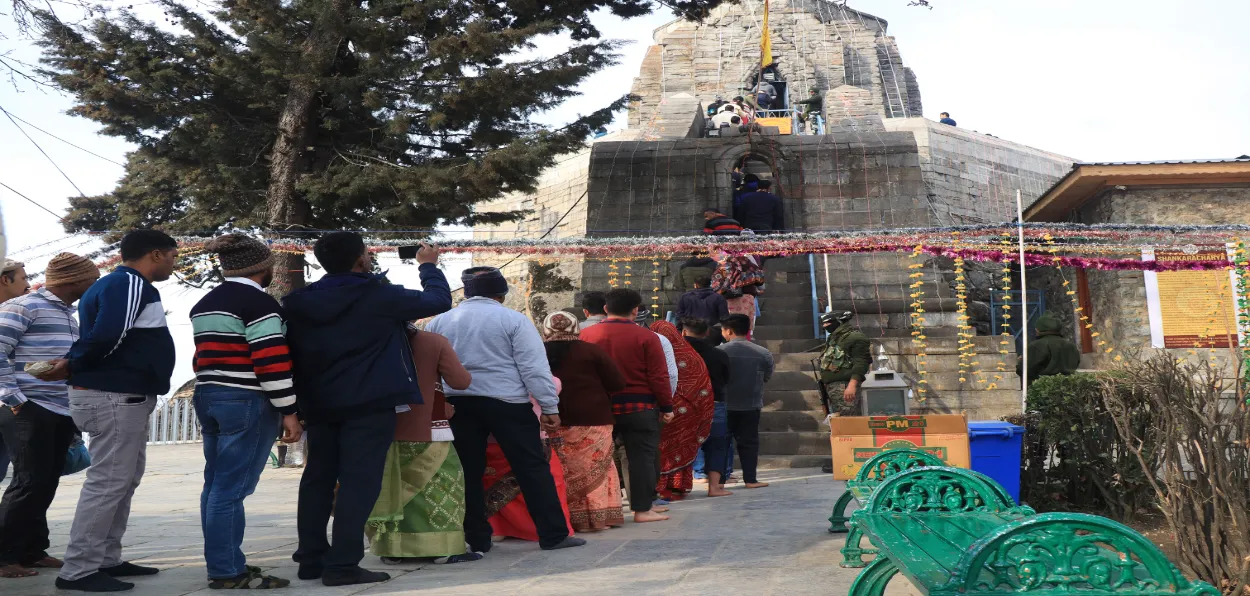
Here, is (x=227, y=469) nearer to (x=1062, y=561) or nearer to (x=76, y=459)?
(x=76, y=459)

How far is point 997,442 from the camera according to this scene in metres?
6.03

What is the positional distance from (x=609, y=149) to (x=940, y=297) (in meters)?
6.12

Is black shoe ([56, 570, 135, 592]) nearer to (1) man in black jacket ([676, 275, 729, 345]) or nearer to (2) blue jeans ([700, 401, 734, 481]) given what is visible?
(2) blue jeans ([700, 401, 734, 481])

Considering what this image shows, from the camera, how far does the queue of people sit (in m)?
4.41

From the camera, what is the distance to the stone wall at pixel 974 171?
1019 inches

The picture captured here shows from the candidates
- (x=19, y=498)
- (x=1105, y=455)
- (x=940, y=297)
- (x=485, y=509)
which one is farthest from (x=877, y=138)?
(x=19, y=498)

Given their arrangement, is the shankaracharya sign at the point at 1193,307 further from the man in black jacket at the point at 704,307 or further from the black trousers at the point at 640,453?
the black trousers at the point at 640,453

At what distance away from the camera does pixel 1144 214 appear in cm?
1599

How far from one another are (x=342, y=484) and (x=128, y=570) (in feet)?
3.56

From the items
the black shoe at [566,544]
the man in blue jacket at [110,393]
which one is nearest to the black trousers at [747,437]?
the black shoe at [566,544]

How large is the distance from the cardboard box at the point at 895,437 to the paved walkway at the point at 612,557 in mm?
432

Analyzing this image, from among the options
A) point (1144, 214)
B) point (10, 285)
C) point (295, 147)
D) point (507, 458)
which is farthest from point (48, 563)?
point (1144, 214)

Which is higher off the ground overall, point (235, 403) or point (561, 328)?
point (561, 328)

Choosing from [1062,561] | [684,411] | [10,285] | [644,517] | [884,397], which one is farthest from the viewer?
[884,397]
